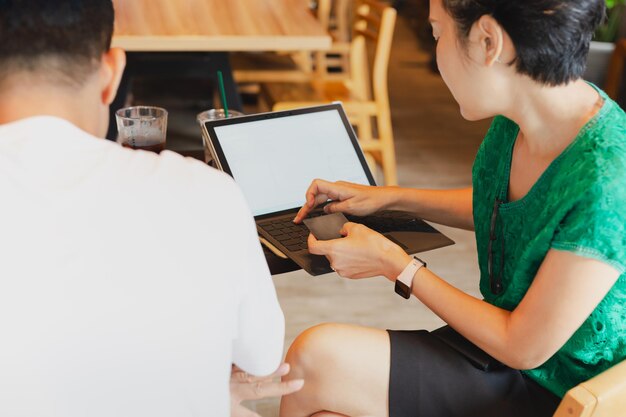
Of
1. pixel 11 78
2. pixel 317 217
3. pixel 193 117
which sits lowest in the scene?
pixel 193 117

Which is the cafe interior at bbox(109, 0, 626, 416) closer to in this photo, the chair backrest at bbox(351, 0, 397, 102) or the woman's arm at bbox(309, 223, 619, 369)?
the chair backrest at bbox(351, 0, 397, 102)

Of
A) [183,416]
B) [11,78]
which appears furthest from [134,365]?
[11,78]

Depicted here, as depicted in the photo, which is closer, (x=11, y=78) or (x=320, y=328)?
(x=11, y=78)

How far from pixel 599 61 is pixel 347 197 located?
302cm

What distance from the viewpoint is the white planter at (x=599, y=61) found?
3.98m

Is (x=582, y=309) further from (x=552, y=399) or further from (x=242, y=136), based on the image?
(x=242, y=136)

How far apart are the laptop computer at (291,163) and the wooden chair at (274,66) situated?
1.99 m

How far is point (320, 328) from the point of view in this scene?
129 centimetres

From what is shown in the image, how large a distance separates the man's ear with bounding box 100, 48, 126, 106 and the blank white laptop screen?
53cm

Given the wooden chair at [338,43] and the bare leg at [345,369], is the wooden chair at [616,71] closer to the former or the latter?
the wooden chair at [338,43]

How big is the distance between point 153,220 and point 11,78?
21cm

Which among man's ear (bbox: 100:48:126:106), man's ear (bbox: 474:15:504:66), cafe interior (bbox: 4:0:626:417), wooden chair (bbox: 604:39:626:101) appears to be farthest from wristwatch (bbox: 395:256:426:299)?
wooden chair (bbox: 604:39:626:101)

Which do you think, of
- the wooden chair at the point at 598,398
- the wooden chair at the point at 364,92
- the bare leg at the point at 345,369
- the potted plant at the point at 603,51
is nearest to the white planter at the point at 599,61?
the potted plant at the point at 603,51

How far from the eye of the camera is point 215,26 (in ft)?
9.73
